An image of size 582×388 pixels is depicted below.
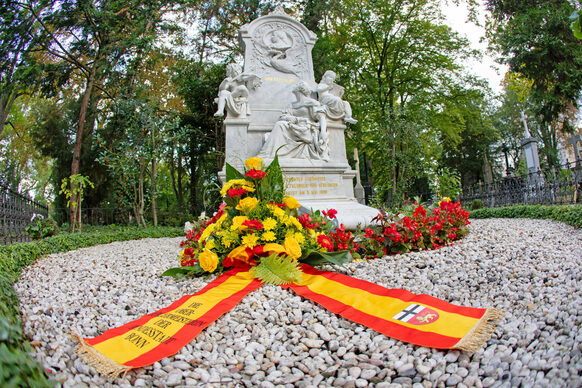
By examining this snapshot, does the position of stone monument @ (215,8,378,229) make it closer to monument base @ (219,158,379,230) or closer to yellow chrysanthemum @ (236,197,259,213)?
monument base @ (219,158,379,230)

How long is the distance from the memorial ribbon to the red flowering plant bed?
1.54 m

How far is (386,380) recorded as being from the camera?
1.61m

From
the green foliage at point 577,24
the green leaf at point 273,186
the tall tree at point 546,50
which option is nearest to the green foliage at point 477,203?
the tall tree at point 546,50

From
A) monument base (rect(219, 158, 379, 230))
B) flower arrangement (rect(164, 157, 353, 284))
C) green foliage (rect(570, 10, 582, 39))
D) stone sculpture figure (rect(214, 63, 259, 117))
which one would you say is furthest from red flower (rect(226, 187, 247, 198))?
stone sculpture figure (rect(214, 63, 259, 117))

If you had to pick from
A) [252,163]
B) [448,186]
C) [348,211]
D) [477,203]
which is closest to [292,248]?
[252,163]

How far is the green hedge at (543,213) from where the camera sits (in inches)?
204

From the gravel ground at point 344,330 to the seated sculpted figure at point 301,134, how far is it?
3987 mm

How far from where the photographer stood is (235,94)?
7914mm

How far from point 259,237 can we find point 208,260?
1.69 feet

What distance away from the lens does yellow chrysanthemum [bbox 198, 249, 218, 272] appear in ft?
10.9

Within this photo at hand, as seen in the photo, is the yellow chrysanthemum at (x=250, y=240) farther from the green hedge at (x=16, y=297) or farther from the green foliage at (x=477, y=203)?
the green foliage at (x=477, y=203)

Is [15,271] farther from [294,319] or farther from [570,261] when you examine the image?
[570,261]

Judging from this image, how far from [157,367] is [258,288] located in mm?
1199

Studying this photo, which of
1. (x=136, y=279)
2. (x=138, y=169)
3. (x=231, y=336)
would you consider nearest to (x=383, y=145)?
(x=138, y=169)
